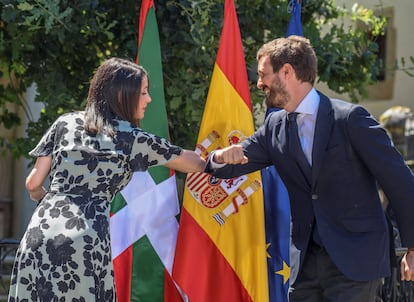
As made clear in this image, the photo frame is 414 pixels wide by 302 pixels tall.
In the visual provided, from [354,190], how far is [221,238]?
135cm

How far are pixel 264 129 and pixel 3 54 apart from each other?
2.59 meters

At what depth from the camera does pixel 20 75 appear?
607 centimetres

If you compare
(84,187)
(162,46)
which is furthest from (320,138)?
(162,46)

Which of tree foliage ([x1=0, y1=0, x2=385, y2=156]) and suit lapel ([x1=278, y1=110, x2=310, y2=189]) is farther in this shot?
tree foliage ([x1=0, y1=0, x2=385, y2=156])

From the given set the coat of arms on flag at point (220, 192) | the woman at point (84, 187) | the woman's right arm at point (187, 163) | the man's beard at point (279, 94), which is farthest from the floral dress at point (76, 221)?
the coat of arms on flag at point (220, 192)

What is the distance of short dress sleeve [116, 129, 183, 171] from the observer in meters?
3.47

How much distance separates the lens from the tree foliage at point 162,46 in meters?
5.20

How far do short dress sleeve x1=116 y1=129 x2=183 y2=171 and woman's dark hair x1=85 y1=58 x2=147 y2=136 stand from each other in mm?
97

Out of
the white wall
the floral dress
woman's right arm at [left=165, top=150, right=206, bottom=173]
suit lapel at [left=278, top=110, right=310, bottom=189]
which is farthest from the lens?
the white wall

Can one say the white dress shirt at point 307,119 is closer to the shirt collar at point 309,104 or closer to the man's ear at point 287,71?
the shirt collar at point 309,104

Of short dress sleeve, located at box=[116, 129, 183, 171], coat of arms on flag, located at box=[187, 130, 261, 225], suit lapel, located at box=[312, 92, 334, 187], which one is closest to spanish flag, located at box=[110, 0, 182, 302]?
coat of arms on flag, located at box=[187, 130, 261, 225]

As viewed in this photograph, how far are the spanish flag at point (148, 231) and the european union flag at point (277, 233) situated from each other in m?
0.57

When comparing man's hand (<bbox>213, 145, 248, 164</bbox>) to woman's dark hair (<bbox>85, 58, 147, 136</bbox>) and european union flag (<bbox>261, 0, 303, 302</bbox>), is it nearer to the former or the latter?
woman's dark hair (<bbox>85, 58, 147, 136</bbox>)

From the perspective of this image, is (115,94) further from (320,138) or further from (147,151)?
(320,138)
